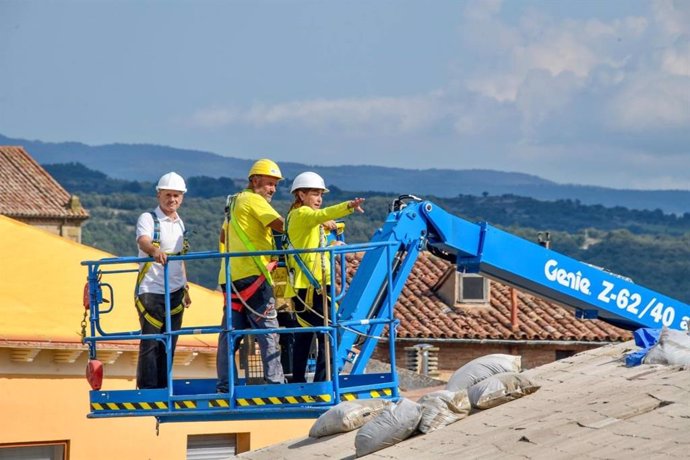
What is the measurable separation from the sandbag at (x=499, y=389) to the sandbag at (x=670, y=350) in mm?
1119

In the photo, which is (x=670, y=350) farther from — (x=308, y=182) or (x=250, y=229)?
(x=250, y=229)

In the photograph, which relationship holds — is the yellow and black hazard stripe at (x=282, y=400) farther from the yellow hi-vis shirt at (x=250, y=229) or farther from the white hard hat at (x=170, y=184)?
the white hard hat at (x=170, y=184)

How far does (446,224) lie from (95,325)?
3587mm

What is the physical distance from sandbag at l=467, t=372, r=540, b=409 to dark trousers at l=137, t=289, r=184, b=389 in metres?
3.04

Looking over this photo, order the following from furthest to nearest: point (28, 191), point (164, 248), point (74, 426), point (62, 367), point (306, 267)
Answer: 1. point (28, 191)
2. point (74, 426)
3. point (62, 367)
4. point (164, 248)
5. point (306, 267)

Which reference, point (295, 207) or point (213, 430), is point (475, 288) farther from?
point (295, 207)

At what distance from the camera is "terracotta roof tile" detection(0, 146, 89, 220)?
86188 millimetres

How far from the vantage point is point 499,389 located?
14.9 metres

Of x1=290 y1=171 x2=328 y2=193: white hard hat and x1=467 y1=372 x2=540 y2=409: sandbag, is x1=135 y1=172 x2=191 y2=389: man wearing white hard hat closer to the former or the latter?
x1=290 y1=171 x2=328 y2=193: white hard hat

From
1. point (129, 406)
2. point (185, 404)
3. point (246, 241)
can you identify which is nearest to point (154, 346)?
point (129, 406)

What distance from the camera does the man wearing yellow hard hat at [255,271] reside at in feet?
51.2

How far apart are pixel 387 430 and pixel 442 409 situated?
0.57 meters

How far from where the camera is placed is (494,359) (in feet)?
52.2

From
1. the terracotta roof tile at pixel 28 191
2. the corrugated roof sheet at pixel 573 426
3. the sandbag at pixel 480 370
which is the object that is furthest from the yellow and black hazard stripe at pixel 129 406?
the terracotta roof tile at pixel 28 191
